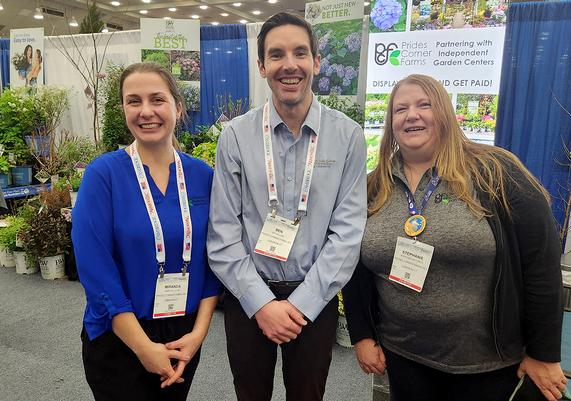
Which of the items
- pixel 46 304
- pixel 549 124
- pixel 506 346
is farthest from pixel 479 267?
pixel 46 304

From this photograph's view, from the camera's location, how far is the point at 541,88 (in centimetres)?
376

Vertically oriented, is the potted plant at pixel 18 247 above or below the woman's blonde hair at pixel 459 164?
below

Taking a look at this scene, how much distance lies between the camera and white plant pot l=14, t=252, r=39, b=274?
434 centimetres

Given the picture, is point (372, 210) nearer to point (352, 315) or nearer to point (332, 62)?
point (352, 315)

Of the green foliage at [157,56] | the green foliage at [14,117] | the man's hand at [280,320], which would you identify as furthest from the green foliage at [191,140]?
the man's hand at [280,320]

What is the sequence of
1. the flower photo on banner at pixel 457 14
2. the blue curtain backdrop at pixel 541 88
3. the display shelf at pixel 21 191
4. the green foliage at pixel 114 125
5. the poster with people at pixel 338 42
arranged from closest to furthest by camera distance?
the flower photo on banner at pixel 457 14, the blue curtain backdrop at pixel 541 88, the poster with people at pixel 338 42, the green foliage at pixel 114 125, the display shelf at pixel 21 191

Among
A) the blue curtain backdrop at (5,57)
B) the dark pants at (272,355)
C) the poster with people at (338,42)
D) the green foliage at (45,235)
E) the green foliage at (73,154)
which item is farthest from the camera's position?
the blue curtain backdrop at (5,57)

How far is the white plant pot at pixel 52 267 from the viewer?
13.8 ft

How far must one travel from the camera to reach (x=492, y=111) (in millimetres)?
3760

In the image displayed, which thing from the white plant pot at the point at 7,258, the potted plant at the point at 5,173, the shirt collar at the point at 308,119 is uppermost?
the shirt collar at the point at 308,119

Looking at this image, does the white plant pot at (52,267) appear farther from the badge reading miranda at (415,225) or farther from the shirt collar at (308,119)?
the badge reading miranda at (415,225)

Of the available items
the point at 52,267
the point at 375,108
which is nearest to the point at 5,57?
the point at 52,267

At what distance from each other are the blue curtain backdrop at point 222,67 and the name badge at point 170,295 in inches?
161

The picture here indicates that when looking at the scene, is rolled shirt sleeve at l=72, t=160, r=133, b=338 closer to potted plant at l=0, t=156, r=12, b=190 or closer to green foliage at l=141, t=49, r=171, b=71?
green foliage at l=141, t=49, r=171, b=71
